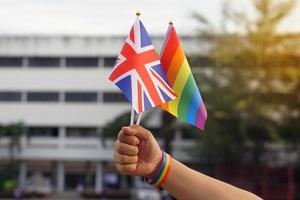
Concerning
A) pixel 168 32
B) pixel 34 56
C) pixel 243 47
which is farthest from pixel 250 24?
pixel 168 32

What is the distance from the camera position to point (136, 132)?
249 cm

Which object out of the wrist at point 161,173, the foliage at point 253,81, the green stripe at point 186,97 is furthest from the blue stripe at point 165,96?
the foliage at point 253,81

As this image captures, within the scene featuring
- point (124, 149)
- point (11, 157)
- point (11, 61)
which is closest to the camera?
point (124, 149)

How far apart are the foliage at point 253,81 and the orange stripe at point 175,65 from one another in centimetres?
1868

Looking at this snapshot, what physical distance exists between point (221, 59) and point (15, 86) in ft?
49.4

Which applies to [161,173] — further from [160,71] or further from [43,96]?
[43,96]

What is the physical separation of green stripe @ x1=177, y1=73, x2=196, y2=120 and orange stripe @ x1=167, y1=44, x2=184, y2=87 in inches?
2.3

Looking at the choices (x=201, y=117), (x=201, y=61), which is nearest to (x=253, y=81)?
(x=201, y=61)

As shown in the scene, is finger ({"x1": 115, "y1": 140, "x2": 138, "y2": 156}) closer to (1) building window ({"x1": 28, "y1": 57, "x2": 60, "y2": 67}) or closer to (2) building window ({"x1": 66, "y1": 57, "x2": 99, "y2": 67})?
(2) building window ({"x1": 66, "y1": 57, "x2": 99, "y2": 67})

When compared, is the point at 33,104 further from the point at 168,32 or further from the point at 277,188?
the point at 168,32

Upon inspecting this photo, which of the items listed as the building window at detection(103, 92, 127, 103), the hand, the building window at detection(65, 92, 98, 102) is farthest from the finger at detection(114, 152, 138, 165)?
the building window at detection(65, 92, 98, 102)

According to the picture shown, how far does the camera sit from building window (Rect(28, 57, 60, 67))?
34406 millimetres

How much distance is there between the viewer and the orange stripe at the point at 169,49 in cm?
274

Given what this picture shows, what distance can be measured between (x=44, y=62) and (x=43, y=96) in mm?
1724
